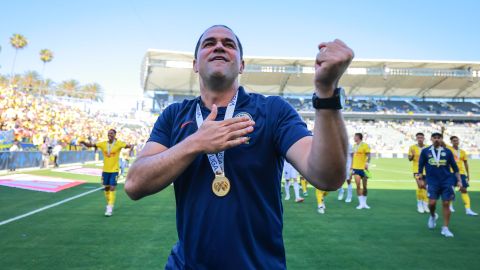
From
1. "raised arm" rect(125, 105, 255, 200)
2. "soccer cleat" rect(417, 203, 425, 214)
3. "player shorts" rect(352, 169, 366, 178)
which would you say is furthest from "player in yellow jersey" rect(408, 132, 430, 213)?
"raised arm" rect(125, 105, 255, 200)

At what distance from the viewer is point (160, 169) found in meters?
1.52

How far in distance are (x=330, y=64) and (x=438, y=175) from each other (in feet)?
25.1

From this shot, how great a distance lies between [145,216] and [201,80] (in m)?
7.17

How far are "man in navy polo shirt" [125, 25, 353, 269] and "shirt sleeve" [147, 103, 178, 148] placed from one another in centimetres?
5

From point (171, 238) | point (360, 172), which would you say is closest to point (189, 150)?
point (171, 238)

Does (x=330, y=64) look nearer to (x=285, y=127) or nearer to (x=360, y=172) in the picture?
(x=285, y=127)

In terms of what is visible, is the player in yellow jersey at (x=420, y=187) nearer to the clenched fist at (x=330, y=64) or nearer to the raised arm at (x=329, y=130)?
the raised arm at (x=329, y=130)

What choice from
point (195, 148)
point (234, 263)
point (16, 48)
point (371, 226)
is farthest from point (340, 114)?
point (16, 48)

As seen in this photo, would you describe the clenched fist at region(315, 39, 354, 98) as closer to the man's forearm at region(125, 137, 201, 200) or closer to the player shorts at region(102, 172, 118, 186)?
the man's forearm at region(125, 137, 201, 200)

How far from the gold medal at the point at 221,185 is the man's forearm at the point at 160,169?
19cm

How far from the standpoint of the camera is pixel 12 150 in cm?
1875

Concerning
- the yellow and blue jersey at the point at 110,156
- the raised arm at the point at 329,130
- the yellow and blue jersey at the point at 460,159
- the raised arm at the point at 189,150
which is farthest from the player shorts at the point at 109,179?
the yellow and blue jersey at the point at 460,159

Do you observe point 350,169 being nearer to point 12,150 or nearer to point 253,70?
point 12,150

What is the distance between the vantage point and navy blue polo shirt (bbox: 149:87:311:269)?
5.12 ft
